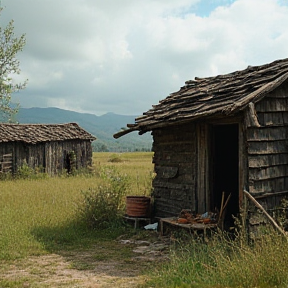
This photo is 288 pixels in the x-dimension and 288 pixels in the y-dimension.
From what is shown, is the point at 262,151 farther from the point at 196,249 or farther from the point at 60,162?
the point at 60,162

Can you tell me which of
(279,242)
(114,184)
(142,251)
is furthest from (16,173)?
(279,242)

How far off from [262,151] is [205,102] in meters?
1.74

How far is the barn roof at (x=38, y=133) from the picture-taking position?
23.4 meters

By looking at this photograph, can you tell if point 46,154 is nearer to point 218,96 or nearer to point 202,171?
point 202,171

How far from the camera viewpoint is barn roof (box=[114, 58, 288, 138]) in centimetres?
808

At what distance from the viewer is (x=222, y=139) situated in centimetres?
1159

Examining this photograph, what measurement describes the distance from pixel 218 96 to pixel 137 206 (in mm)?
3579

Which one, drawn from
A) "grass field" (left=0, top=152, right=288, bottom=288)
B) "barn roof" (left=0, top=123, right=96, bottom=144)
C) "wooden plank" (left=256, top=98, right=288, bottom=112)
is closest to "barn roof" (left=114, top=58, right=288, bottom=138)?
"wooden plank" (left=256, top=98, right=288, bottom=112)

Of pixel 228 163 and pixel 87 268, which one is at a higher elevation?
pixel 228 163

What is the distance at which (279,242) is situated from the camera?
639 cm

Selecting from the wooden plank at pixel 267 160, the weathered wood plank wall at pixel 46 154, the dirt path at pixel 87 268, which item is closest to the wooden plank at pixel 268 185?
the wooden plank at pixel 267 160

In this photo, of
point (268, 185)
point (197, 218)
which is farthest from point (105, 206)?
point (268, 185)

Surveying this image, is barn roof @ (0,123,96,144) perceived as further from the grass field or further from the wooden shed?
the wooden shed

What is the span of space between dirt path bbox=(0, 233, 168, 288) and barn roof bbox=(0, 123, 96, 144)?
1552cm
